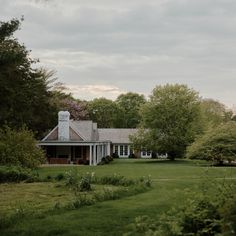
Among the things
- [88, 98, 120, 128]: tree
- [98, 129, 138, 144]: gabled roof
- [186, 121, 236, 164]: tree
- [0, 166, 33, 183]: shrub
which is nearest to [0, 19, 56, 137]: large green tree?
[0, 166, 33, 183]: shrub

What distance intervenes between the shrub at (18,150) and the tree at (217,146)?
17170 mm

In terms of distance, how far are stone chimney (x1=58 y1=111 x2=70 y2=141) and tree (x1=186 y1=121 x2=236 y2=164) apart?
13745 millimetres

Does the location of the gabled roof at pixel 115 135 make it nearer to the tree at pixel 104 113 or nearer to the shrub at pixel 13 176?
the tree at pixel 104 113

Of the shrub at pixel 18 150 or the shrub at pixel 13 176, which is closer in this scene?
the shrub at pixel 13 176

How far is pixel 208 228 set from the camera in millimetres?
6156

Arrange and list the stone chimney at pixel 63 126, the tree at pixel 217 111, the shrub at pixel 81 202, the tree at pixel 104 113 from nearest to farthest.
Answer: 1. the shrub at pixel 81 202
2. the stone chimney at pixel 63 126
3. the tree at pixel 217 111
4. the tree at pixel 104 113

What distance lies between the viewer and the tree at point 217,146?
4731 centimetres

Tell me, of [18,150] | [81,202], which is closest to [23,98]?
[18,150]

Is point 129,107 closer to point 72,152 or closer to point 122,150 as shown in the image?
point 122,150

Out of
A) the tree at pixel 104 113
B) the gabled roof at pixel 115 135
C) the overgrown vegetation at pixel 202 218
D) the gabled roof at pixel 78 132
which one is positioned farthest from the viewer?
the tree at pixel 104 113

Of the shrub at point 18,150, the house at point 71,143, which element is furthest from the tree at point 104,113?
the shrub at point 18,150

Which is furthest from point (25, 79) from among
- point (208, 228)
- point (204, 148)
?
point (208, 228)

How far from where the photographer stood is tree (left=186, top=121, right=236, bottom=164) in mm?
47312

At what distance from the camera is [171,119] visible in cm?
5975
